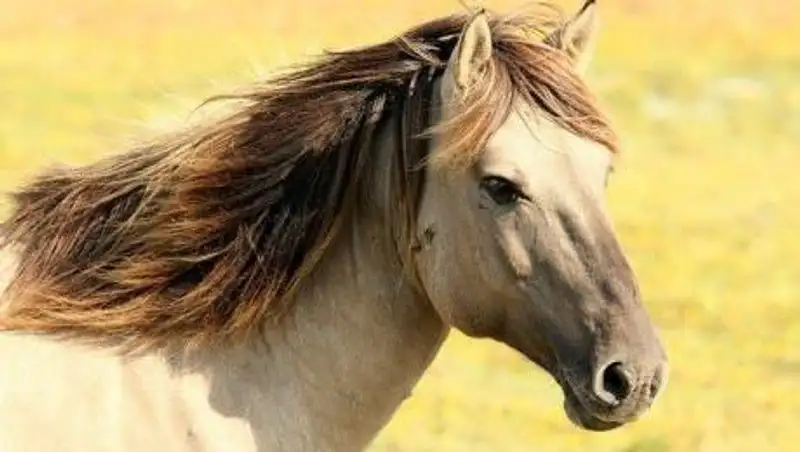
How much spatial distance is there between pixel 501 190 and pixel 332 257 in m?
0.59

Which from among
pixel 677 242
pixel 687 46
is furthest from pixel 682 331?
pixel 687 46

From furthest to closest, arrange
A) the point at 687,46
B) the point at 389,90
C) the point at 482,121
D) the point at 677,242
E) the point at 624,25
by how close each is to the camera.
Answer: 1. the point at 624,25
2. the point at 687,46
3. the point at 677,242
4. the point at 389,90
5. the point at 482,121

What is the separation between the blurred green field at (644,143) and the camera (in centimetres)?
886

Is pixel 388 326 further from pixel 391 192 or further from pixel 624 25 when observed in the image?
pixel 624 25

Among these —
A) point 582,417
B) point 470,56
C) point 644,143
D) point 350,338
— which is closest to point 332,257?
point 350,338

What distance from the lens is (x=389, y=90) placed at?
15.2 ft

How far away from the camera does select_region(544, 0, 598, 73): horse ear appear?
4770 millimetres

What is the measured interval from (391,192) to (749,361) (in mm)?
6691

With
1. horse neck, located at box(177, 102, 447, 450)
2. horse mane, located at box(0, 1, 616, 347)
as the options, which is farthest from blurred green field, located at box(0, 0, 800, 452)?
horse neck, located at box(177, 102, 447, 450)

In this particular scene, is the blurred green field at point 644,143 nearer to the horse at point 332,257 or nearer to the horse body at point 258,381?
the horse at point 332,257

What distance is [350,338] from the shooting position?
471 cm

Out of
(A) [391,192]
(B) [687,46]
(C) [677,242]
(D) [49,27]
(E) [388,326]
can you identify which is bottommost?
(B) [687,46]

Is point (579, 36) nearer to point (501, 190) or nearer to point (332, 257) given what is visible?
point (501, 190)

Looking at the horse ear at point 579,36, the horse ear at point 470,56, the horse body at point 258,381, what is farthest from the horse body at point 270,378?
the horse ear at point 579,36
